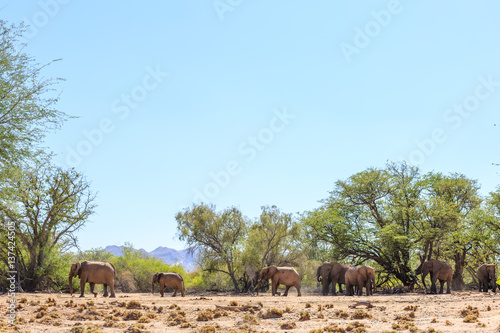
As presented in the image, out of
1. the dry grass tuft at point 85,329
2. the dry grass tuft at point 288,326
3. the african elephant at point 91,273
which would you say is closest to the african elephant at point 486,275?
the dry grass tuft at point 288,326

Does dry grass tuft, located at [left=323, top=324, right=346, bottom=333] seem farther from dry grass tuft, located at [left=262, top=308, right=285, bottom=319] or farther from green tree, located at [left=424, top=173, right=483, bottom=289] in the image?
green tree, located at [left=424, top=173, right=483, bottom=289]

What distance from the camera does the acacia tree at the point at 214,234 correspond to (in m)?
34.1

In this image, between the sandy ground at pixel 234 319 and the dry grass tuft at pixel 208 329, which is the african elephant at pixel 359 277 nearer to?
the sandy ground at pixel 234 319

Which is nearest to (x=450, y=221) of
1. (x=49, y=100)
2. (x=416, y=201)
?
(x=416, y=201)

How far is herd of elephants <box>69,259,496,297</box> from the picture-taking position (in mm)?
21531

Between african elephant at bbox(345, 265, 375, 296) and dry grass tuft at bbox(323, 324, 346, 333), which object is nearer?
dry grass tuft at bbox(323, 324, 346, 333)

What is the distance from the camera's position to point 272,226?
34500mm

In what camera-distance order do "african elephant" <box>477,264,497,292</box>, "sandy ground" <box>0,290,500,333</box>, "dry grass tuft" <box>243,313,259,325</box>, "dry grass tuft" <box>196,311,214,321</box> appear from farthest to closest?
1. "african elephant" <box>477,264,497,292</box>
2. "dry grass tuft" <box>196,311,214,321</box>
3. "dry grass tuft" <box>243,313,259,325</box>
4. "sandy ground" <box>0,290,500,333</box>

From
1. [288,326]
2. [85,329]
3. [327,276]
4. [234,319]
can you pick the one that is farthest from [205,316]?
[327,276]

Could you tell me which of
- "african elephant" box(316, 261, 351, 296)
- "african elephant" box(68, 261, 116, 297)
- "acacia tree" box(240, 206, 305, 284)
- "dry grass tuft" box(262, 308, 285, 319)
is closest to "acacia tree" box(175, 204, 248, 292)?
"acacia tree" box(240, 206, 305, 284)

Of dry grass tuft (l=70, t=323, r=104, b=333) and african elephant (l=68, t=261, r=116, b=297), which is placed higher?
african elephant (l=68, t=261, r=116, b=297)

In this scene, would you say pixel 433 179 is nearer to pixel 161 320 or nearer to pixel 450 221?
pixel 450 221

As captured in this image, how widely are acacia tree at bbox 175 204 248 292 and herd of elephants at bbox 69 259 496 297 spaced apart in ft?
15.8

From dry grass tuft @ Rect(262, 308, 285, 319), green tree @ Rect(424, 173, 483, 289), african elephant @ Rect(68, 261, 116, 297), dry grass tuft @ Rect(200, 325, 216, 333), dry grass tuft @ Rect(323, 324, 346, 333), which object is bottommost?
dry grass tuft @ Rect(262, 308, 285, 319)
